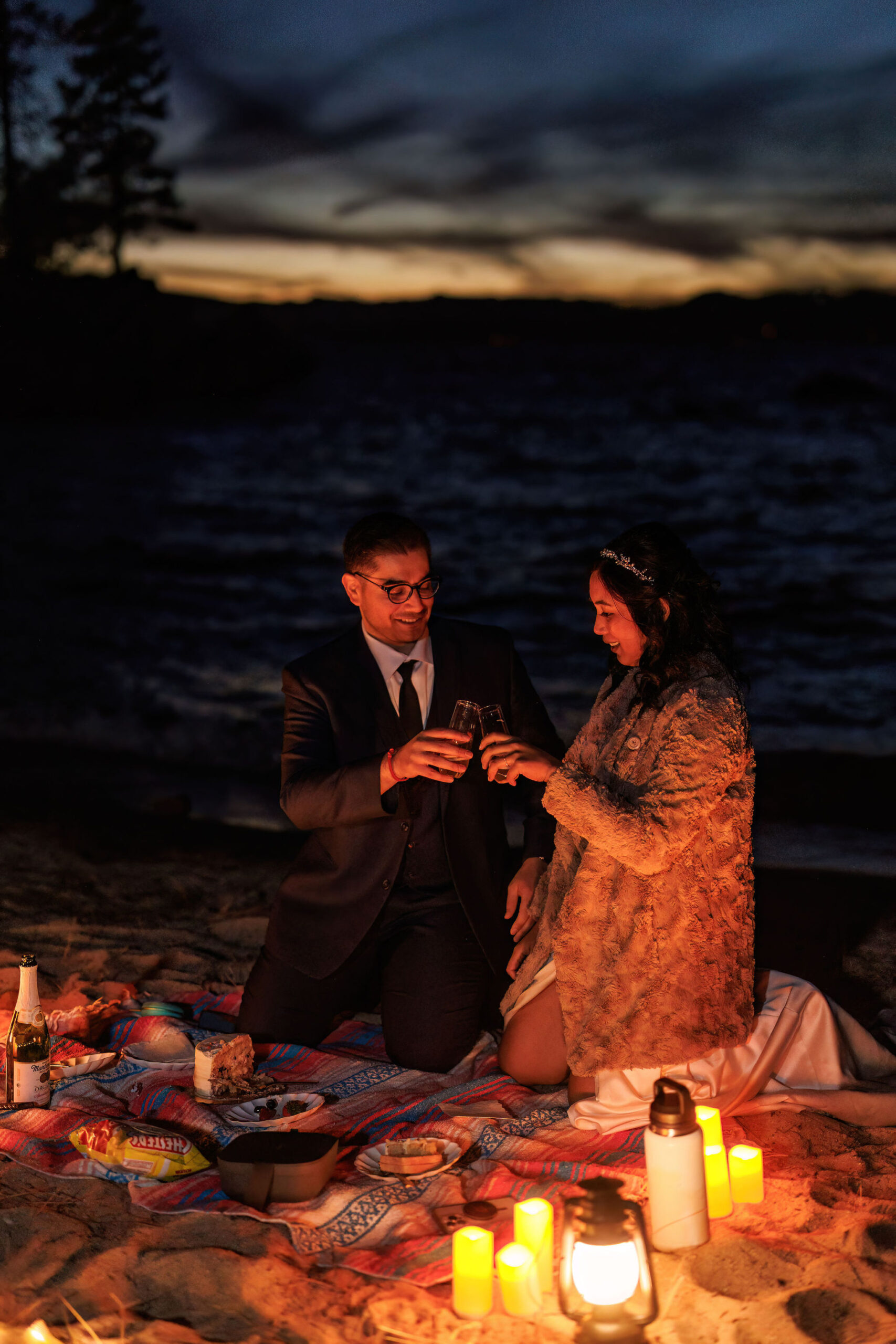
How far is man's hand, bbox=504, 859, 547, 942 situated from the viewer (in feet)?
14.1

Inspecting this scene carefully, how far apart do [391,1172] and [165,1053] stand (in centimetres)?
126

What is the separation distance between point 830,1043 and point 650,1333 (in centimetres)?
148

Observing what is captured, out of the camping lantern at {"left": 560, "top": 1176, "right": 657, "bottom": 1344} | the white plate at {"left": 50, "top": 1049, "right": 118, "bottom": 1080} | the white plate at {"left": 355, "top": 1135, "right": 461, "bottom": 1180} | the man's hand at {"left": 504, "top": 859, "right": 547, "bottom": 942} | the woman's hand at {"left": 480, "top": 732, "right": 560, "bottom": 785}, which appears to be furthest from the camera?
the man's hand at {"left": 504, "top": 859, "right": 547, "bottom": 942}

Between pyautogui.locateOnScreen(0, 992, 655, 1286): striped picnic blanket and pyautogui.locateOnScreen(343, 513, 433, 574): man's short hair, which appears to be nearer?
pyautogui.locateOnScreen(0, 992, 655, 1286): striped picnic blanket

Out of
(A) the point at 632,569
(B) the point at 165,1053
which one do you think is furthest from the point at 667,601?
(B) the point at 165,1053

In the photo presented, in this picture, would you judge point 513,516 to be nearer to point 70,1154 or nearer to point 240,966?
point 240,966

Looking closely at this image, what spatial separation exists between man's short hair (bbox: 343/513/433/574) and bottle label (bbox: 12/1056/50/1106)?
1.93 m

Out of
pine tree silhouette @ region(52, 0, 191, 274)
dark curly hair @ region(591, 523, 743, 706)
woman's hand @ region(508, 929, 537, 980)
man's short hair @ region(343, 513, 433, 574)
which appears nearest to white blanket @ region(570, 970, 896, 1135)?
woman's hand @ region(508, 929, 537, 980)

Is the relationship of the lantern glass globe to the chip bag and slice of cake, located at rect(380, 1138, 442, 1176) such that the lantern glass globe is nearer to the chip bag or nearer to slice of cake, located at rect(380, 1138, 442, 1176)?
slice of cake, located at rect(380, 1138, 442, 1176)

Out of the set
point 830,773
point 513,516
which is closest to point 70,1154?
point 830,773

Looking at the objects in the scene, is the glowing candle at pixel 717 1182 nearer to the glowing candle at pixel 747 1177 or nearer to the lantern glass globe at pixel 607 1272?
the glowing candle at pixel 747 1177

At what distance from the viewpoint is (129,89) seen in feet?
88.4

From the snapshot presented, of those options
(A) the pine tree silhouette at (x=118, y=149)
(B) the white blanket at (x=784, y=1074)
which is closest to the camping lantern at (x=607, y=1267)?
(B) the white blanket at (x=784, y=1074)

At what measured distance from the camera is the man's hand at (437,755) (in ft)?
12.1
